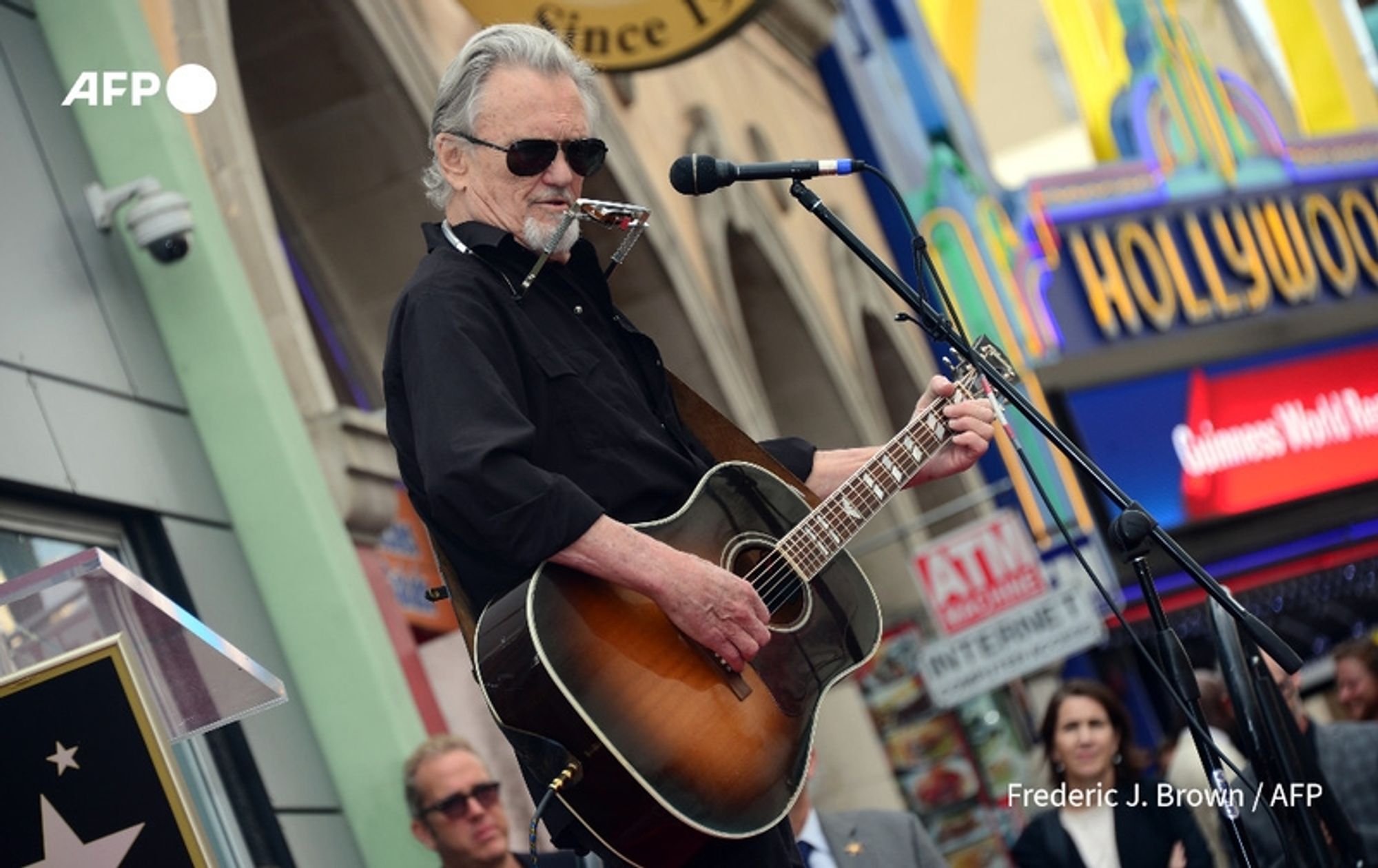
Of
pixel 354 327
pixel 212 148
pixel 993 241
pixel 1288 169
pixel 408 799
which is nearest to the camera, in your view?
pixel 408 799

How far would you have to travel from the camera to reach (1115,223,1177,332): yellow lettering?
1836 centimetres

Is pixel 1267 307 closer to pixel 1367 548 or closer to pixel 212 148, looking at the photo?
pixel 1367 548

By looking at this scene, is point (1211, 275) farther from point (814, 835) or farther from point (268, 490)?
point (814, 835)

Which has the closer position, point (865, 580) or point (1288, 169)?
point (865, 580)

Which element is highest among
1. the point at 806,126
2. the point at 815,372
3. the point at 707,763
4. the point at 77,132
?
the point at 806,126

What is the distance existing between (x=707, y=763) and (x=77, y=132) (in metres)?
3.83

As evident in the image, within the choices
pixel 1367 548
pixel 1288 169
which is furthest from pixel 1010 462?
pixel 1288 169

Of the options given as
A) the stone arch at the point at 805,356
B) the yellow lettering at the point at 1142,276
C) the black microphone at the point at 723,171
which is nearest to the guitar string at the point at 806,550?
the black microphone at the point at 723,171

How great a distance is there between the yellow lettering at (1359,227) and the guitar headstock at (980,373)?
57.3 ft

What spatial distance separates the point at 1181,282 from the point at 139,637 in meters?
16.4

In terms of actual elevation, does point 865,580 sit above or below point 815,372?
below

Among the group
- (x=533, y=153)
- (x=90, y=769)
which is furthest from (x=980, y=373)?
(x=90, y=769)

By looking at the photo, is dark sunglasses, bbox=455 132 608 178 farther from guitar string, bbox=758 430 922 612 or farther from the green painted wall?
the green painted wall

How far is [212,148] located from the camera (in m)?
6.79
